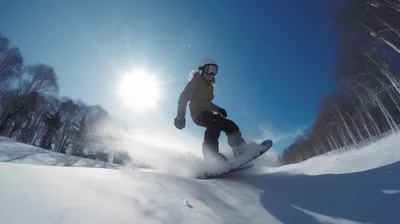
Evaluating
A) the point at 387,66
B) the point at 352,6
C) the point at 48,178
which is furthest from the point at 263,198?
the point at 387,66

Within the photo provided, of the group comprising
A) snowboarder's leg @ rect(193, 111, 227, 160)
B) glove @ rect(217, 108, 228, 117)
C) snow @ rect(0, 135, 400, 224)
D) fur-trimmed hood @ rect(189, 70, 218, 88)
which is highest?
fur-trimmed hood @ rect(189, 70, 218, 88)

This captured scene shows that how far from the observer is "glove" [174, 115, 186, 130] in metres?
3.45

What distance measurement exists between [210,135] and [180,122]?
59 centimetres

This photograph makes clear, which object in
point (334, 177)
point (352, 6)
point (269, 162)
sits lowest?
point (334, 177)

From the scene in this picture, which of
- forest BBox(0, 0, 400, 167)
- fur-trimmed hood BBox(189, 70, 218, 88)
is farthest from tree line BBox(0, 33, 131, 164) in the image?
fur-trimmed hood BBox(189, 70, 218, 88)

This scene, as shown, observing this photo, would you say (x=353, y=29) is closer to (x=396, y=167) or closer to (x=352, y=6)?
(x=352, y=6)

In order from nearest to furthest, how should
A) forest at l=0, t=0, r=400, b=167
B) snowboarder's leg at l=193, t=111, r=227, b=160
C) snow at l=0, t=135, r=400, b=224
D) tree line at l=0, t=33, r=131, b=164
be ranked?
snow at l=0, t=135, r=400, b=224 < snowboarder's leg at l=193, t=111, r=227, b=160 < forest at l=0, t=0, r=400, b=167 < tree line at l=0, t=33, r=131, b=164

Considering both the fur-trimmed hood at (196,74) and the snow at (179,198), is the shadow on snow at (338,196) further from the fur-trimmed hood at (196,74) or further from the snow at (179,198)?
the fur-trimmed hood at (196,74)

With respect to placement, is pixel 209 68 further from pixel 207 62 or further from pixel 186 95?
pixel 186 95

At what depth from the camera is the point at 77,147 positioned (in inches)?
1159

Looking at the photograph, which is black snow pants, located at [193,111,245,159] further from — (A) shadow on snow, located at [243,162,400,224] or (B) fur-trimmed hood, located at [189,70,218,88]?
(A) shadow on snow, located at [243,162,400,224]

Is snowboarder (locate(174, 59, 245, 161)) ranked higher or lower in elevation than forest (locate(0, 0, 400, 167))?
lower

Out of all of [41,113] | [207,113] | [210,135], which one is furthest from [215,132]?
[41,113]

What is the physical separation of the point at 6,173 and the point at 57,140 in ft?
111
